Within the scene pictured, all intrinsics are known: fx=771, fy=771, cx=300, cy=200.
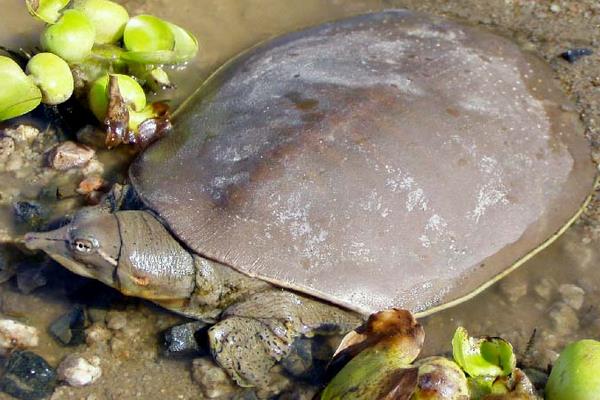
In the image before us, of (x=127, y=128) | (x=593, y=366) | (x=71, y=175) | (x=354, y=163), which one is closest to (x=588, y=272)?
(x=593, y=366)

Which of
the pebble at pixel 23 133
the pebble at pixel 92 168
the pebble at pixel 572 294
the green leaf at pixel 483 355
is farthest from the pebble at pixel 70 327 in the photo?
the pebble at pixel 572 294

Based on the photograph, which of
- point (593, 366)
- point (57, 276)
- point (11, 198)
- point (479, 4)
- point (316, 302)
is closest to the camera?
point (593, 366)

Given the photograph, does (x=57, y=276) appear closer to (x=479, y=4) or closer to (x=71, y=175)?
(x=71, y=175)

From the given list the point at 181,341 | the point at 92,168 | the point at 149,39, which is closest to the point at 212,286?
the point at 181,341

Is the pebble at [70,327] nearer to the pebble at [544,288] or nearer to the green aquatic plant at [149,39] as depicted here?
the green aquatic plant at [149,39]

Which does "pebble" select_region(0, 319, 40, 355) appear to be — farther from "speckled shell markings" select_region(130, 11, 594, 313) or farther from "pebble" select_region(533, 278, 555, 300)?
"pebble" select_region(533, 278, 555, 300)

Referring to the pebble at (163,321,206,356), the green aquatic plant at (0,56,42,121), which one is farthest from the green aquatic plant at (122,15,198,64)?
the pebble at (163,321,206,356)
